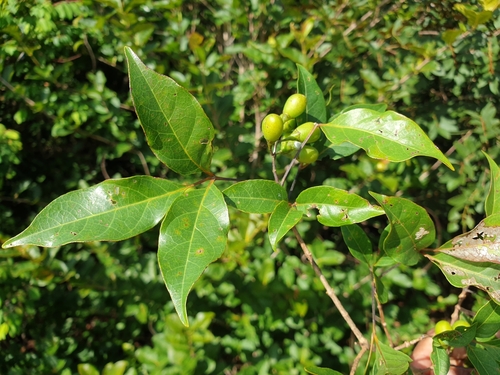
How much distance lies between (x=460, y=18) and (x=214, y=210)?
1.35 metres

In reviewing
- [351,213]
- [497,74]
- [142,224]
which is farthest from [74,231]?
[497,74]

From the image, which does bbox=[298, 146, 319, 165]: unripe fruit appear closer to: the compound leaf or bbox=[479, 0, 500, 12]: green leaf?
the compound leaf

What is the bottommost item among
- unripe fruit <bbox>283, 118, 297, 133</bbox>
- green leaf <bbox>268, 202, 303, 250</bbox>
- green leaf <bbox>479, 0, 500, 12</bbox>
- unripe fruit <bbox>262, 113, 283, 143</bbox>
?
green leaf <bbox>268, 202, 303, 250</bbox>

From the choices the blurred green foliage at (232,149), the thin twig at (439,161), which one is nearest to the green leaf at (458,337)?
the blurred green foliage at (232,149)

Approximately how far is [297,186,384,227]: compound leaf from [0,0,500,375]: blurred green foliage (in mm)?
806

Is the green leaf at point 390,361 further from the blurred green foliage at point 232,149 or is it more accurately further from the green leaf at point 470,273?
the blurred green foliage at point 232,149

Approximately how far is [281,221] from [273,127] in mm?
198

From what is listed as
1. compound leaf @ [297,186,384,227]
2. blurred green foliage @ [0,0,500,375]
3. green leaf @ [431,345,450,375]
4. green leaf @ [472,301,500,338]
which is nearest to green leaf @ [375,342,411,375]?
green leaf @ [431,345,450,375]

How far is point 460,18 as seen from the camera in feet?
4.62

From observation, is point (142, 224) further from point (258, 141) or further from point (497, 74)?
point (497, 74)

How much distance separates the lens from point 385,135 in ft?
2.22

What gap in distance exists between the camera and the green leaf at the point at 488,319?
2.51ft

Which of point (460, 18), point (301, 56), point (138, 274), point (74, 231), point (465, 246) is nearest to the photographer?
point (74, 231)

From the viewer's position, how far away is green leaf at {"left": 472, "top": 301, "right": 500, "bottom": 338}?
30.1 inches
